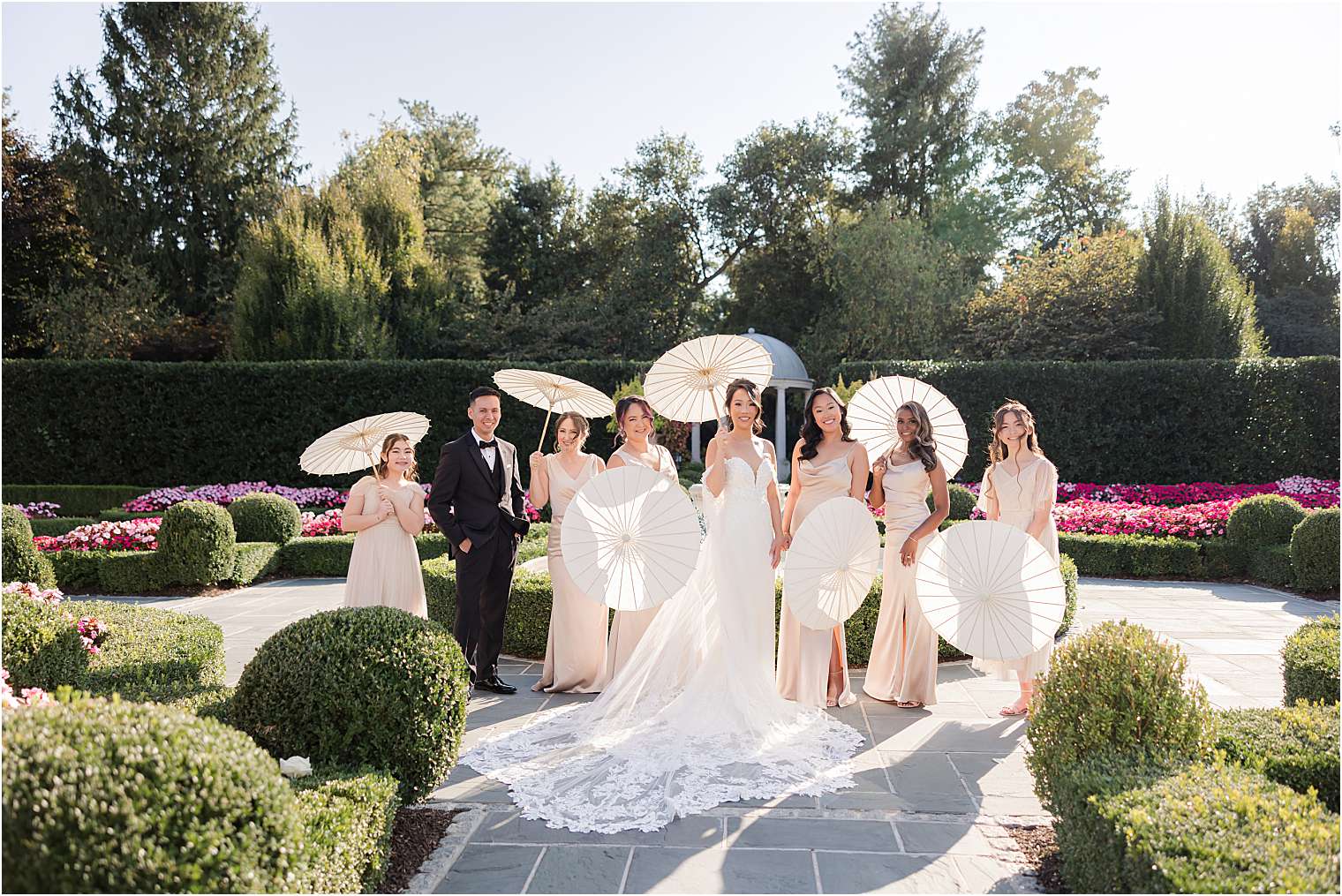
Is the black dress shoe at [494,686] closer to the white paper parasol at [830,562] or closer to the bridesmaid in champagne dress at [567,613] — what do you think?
Result: the bridesmaid in champagne dress at [567,613]

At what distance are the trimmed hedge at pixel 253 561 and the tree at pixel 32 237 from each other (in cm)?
1764

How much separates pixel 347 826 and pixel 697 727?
2.16 m

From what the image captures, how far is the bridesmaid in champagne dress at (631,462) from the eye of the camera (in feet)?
18.4

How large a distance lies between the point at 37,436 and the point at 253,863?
62.6ft

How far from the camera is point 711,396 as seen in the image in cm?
558

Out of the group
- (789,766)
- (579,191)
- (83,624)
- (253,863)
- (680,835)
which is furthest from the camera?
(579,191)

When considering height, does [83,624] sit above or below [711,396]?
below

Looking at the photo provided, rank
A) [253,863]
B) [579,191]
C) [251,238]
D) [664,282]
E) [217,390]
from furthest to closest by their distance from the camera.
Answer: [579,191], [664,282], [251,238], [217,390], [253,863]

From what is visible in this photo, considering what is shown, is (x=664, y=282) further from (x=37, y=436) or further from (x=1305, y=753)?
(x=1305, y=753)

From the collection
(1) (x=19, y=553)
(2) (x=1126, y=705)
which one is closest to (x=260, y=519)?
(1) (x=19, y=553)

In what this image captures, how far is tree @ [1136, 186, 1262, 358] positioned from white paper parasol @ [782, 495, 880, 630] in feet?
61.2

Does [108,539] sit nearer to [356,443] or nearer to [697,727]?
[356,443]

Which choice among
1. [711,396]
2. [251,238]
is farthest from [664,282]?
[711,396]

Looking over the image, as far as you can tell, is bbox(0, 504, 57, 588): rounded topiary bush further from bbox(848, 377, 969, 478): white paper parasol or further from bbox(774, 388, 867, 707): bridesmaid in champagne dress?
bbox(848, 377, 969, 478): white paper parasol
